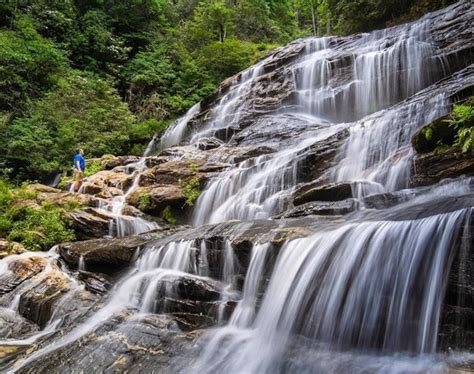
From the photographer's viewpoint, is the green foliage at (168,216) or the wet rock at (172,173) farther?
A: the wet rock at (172,173)

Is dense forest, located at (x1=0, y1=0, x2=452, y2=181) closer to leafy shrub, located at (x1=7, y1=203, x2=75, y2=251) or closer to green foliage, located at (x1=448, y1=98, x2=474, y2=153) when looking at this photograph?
leafy shrub, located at (x1=7, y1=203, x2=75, y2=251)

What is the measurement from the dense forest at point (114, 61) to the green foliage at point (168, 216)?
7.67 meters

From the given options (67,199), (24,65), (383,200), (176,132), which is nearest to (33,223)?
(67,199)

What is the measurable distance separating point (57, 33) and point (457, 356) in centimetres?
2703

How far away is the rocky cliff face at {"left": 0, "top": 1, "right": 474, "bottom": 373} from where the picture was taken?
379cm

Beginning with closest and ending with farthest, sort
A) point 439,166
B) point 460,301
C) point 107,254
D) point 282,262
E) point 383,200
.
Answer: point 460,301 < point 282,262 < point 383,200 < point 439,166 < point 107,254

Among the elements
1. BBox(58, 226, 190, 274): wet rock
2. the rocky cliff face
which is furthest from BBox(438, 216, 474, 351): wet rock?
BBox(58, 226, 190, 274): wet rock

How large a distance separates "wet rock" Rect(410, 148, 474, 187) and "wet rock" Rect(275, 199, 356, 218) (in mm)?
1243

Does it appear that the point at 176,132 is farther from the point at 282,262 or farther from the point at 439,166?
the point at 282,262

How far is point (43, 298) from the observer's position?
664cm

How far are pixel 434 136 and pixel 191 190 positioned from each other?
6.43 m

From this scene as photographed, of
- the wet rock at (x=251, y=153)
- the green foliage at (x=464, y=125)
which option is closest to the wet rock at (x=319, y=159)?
the wet rock at (x=251, y=153)

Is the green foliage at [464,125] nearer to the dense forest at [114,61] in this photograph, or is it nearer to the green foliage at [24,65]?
the dense forest at [114,61]

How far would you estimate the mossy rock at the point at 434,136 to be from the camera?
20.9 feet
